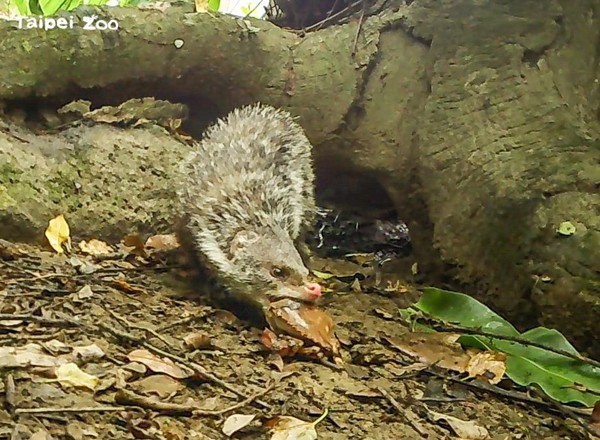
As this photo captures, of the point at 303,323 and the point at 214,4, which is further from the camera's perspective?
the point at 214,4

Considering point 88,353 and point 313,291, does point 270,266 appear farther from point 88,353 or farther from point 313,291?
point 88,353

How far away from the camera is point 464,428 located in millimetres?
2297

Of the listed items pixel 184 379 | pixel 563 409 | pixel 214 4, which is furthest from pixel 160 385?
pixel 214 4

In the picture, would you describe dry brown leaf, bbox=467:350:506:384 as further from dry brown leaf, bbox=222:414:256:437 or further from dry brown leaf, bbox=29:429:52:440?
dry brown leaf, bbox=29:429:52:440

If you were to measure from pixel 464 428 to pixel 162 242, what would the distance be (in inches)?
79.4

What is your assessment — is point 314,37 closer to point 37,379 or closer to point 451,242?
point 451,242

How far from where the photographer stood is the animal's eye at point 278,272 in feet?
10.1

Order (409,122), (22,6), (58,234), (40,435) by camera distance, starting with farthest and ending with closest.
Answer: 1. (22,6)
2. (409,122)
3. (58,234)
4. (40,435)

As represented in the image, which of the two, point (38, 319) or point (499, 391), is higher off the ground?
point (38, 319)

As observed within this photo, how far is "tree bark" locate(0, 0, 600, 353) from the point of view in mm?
3217

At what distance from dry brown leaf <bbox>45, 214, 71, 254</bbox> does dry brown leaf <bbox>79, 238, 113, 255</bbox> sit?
8 cm

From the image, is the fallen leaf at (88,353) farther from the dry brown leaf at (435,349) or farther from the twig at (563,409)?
the twig at (563,409)

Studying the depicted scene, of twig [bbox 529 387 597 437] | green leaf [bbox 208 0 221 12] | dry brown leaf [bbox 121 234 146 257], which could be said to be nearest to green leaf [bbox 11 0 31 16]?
green leaf [bbox 208 0 221 12]

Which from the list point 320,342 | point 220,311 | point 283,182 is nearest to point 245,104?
point 283,182
